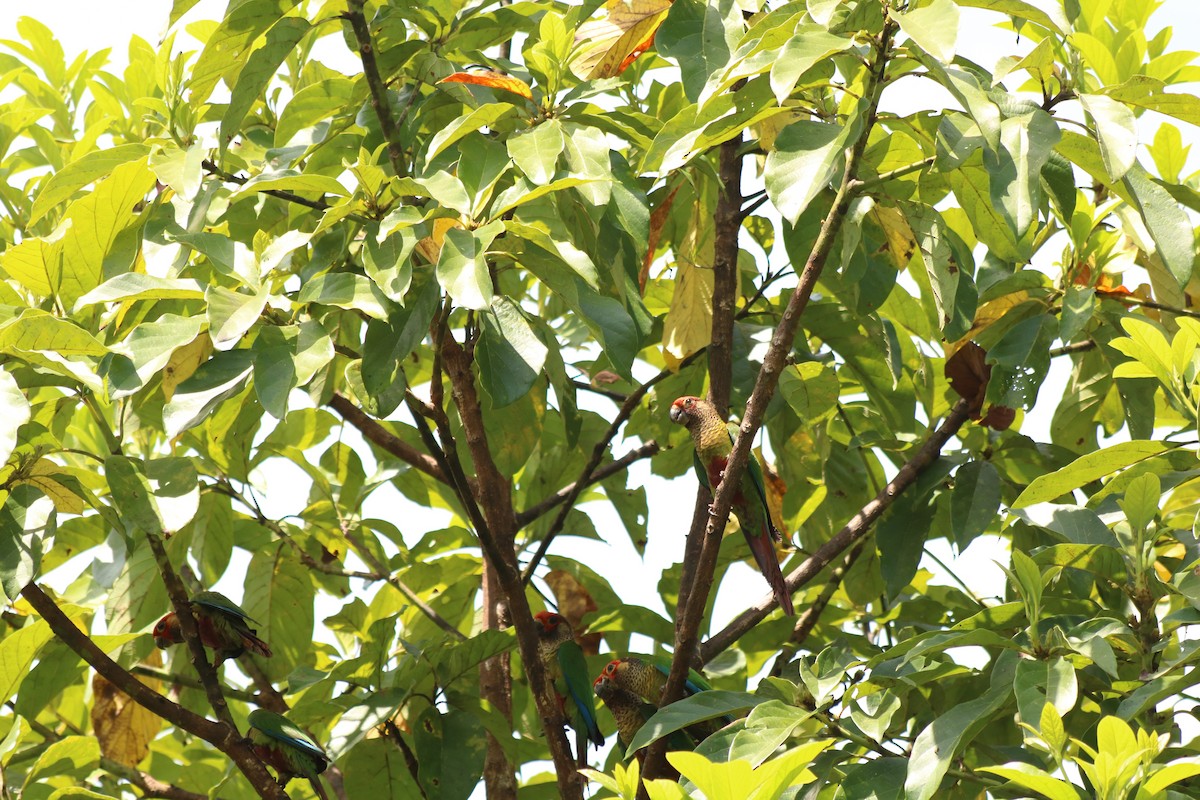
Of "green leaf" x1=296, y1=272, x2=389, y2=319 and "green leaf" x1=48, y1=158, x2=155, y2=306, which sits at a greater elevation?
"green leaf" x1=48, y1=158, x2=155, y2=306

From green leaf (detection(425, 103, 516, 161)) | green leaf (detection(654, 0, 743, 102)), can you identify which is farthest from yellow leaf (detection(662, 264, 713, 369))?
green leaf (detection(425, 103, 516, 161))

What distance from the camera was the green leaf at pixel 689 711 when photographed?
1826mm

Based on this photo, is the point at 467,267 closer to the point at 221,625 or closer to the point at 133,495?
the point at 133,495

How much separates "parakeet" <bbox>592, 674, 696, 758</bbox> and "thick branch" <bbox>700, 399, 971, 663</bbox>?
1.12ft

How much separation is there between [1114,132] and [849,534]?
1.08 m

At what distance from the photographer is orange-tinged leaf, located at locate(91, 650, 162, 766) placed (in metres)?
2.79

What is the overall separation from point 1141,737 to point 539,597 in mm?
1938

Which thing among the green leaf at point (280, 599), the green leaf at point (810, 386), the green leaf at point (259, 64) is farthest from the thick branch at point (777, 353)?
the green leaf at point (280, 599)

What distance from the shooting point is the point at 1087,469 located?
188 centimetres

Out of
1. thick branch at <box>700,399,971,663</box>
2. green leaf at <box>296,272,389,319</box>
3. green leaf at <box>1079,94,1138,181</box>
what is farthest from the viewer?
thick branch at <box>700,399,971,663</box>

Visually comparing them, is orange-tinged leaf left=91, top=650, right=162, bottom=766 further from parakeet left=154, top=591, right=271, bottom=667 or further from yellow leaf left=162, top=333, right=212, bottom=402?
yellow leaf left=162, top=333, right=212, bottom=402

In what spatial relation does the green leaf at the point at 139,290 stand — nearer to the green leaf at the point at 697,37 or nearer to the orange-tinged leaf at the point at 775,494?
the green leaf at the point at 697,37

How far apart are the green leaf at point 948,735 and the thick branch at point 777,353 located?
1.37 feet

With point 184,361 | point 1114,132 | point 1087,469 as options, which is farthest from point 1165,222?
point 184,361
